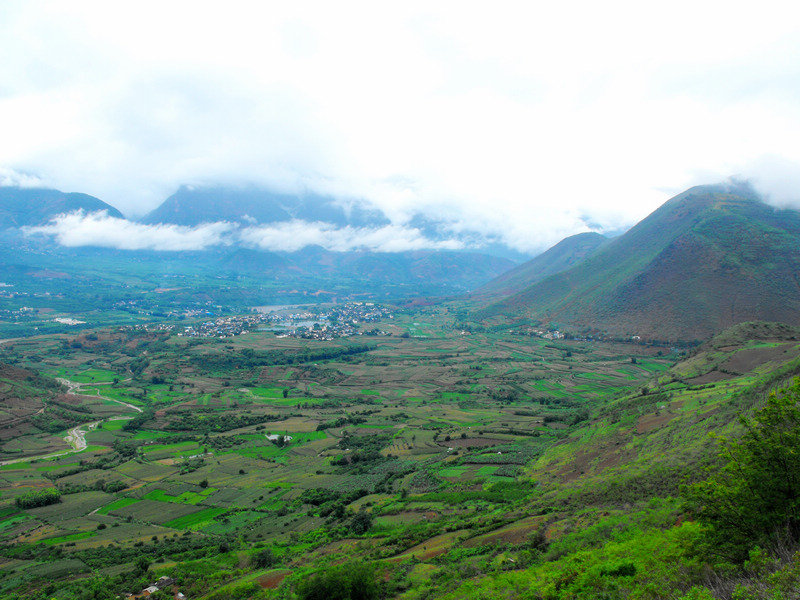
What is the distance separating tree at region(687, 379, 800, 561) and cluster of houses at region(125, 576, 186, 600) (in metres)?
33.8

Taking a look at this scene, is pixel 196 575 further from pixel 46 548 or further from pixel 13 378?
pixel 13 378

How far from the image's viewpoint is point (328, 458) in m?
68.2

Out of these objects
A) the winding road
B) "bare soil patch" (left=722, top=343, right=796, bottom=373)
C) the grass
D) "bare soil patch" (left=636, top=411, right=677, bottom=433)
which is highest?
"bare soil patch" (left=722, top=343, right=796, bottom=373)

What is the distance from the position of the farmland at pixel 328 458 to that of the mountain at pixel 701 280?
59.4 feet

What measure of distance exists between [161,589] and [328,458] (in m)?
36.8

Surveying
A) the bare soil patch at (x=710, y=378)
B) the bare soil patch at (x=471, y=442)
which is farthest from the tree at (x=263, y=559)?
the bare soil patch at (x=710, y=378)

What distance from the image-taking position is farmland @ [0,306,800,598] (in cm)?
3678

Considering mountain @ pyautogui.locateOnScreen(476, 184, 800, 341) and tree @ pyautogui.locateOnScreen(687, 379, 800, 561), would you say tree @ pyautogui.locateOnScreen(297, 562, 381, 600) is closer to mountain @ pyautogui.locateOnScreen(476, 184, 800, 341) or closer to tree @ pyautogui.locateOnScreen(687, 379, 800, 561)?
tree @ pyautogui.locateOnScreen(687, 379, 800, 561)

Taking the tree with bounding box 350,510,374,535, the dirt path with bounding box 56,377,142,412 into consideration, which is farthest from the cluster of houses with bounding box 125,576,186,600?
the dirt path with bounding box 56,377,142,412

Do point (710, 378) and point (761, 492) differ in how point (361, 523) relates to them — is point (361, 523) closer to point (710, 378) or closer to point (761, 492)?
point (761, 492)

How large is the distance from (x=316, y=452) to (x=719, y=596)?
64.6m

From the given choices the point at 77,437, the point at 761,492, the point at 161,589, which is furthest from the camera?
the point at 77,437

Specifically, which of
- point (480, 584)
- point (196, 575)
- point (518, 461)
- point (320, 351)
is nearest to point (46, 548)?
point (196, 575)

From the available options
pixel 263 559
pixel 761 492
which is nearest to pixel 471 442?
pixel 263 559
